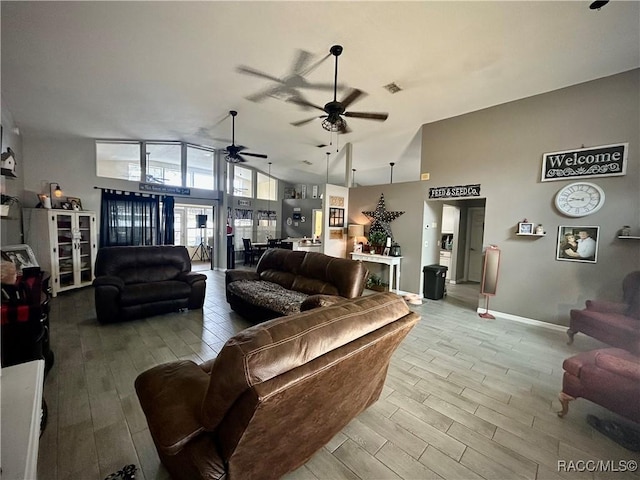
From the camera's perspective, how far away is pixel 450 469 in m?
1.51

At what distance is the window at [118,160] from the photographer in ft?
19.7

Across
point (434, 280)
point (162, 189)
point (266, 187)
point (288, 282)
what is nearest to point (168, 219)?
point (162, 189)

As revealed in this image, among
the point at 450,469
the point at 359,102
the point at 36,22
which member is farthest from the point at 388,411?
the point at 36,22

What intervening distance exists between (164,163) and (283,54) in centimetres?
560

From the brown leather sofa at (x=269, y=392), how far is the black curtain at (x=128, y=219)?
20.8 feet

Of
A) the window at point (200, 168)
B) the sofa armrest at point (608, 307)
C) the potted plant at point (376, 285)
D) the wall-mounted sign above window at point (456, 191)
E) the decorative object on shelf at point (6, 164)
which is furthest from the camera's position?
the window at point (200, 168)

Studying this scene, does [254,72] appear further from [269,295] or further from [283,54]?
[269,295]

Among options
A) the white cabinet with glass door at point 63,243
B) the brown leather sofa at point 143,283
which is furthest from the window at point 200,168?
the brown leather sofa at point 143,283

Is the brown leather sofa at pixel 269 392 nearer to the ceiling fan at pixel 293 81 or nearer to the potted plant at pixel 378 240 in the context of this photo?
the ceiling fan at pixel 293 81

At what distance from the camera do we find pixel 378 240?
566 centimetres

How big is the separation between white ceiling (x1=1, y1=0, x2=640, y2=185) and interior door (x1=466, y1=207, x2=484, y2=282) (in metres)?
3.02

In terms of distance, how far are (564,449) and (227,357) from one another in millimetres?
2304

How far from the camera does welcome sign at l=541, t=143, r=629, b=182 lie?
3.26m

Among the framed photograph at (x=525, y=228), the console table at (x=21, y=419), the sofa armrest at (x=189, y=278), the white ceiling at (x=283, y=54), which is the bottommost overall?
the sofa armrest at (x=189, y=278)
